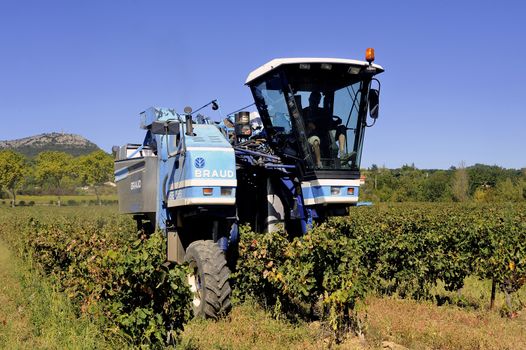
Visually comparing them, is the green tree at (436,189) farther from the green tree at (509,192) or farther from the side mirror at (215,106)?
the side mirror at (215,106)

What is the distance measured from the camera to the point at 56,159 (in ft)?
291

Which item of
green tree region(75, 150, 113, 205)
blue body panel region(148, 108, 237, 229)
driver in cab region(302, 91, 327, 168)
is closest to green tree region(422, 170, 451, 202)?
green tree region(75, 150, 113, 205)

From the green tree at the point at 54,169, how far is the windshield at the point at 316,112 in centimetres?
8270

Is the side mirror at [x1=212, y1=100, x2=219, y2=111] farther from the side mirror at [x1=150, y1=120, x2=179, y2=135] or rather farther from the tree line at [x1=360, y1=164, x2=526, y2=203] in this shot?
the tree line at [x1=360, y1=164, x2=526, y2=203]

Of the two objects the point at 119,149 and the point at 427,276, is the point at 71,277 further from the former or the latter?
the point at 427,276

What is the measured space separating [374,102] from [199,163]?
284 cm

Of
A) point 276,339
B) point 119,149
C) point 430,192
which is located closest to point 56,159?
point 430,192

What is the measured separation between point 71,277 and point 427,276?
5693 millimetres

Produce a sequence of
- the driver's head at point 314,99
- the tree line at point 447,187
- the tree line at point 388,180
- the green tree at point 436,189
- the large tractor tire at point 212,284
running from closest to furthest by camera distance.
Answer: the large tractor tire at point 212,284, the driver's head at point 314,99, the tree line at point 447,187, the tree line at point 388,180, the green tree at point 436,189

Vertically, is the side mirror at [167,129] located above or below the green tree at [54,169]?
below

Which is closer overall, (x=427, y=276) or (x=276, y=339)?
(x=276, y=339)

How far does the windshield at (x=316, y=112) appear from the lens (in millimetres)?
8250

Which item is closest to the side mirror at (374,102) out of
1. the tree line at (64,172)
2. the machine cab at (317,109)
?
the machine cab at (317,109)

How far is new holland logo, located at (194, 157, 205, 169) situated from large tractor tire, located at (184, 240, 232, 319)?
3.65ft
